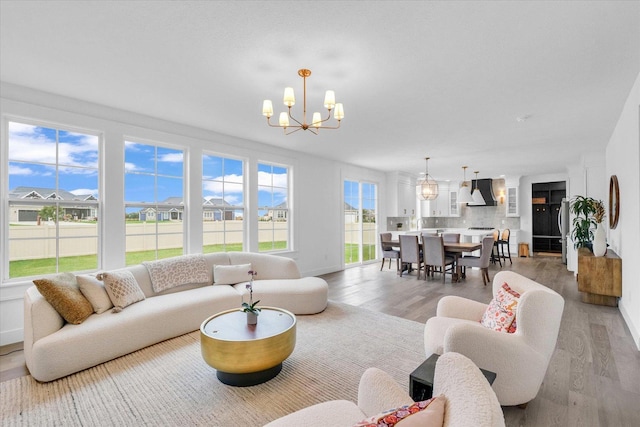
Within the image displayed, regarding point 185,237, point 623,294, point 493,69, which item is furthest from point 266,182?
point 623,294

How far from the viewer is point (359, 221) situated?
827cm

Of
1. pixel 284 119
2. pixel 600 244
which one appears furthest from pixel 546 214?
pixel 284 119

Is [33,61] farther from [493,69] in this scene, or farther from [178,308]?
[493,69]

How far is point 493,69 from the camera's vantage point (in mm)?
2848

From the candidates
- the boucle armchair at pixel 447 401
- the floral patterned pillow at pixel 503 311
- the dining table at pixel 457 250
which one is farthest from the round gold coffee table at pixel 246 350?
the dining table at pixel 457 250

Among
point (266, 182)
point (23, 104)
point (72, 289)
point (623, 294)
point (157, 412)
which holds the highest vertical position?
point (23, 104)

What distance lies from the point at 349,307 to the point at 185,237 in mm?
2639

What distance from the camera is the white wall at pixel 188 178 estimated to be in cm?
330

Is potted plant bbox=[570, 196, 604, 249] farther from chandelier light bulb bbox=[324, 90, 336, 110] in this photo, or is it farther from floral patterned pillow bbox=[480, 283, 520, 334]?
chandelier light bulb bbox=[324, 90, 336, 110]

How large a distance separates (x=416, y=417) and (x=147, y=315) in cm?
301

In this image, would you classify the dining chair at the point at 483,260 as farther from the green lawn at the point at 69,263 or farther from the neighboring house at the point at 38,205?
the neighboring house at the point at 38,205

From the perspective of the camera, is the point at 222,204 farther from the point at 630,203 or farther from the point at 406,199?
the point at 406,199

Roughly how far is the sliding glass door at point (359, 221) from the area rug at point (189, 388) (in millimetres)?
4691

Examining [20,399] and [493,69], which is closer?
[20,399]
